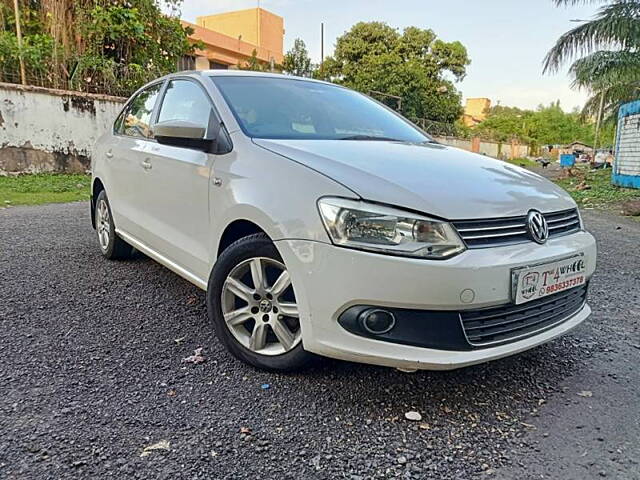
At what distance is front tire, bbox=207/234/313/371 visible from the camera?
2.19m

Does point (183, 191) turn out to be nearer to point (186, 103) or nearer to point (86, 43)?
point (186, 103)

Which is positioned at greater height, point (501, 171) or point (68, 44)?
point (68, 44)

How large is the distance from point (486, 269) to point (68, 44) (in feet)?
41.5

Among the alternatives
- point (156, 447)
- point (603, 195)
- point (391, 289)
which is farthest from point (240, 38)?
point (156, 447)

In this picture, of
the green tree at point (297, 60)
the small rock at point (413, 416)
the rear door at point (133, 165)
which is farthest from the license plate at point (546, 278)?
the green tree at point (297, 60)

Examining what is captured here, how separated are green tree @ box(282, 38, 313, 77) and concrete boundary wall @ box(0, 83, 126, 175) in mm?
10900

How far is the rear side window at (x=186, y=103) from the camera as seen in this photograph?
9.26 feet

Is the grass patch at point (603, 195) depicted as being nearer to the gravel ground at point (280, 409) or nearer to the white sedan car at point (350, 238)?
the gravel ground at point (280, 409)

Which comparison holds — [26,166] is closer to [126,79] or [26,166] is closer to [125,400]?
[126,79]

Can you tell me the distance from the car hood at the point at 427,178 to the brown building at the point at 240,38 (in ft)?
70.8

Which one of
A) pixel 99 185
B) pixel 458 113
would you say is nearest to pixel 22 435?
pixel 99 185

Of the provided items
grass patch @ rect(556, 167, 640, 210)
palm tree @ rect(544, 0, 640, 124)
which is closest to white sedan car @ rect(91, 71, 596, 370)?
grass patch @ rect(556, 167, 640, 210)

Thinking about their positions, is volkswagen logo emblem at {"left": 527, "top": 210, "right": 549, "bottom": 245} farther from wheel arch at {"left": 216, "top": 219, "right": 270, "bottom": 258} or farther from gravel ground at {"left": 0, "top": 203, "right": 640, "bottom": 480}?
wheel arch at {"left": 216, "top": 219, "right": 270, "bottom": 258}

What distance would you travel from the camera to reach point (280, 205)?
210 cm
